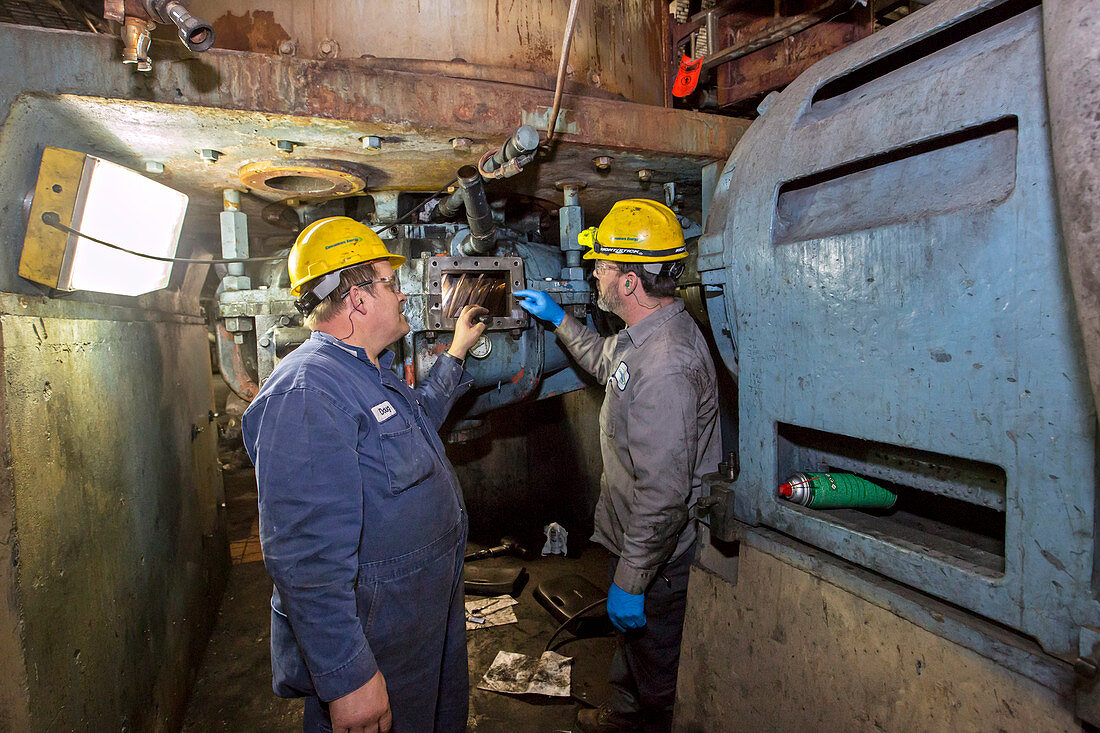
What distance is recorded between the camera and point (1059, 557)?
978mm

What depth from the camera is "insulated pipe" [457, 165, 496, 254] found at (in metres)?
2.22

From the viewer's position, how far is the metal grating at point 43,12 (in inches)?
116

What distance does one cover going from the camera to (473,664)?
315cm

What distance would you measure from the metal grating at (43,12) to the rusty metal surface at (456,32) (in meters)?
1.86

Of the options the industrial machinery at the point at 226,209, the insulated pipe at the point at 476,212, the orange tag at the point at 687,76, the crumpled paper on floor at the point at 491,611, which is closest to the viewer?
the industrial machinery at the point at 226,209

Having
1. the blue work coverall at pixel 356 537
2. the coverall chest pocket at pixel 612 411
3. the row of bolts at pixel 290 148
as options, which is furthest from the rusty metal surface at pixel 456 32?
the coverall chest pocket at pixel 612 411

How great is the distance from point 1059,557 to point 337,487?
1.58 m

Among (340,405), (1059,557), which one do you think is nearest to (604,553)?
(340,405)

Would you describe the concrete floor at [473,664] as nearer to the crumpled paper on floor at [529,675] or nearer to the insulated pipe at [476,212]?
the crumpled paper on floor at [529,675]

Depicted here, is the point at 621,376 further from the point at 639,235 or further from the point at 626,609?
the point at 626,609

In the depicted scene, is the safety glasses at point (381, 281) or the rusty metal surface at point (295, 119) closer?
the rusty metal surface at point (295, 119)

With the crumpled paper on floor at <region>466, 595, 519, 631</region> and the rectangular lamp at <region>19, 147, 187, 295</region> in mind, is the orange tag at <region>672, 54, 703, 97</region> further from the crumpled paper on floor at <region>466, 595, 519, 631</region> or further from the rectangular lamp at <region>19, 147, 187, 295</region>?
the crumpled paper on floor at <region>466, 595, 519, 631</region>

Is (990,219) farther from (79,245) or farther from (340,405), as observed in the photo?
(79,245)

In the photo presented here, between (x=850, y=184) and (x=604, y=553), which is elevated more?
(x=850, y=184)
